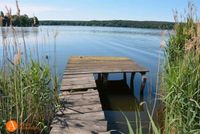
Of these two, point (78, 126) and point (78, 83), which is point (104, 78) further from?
point (78, 126)

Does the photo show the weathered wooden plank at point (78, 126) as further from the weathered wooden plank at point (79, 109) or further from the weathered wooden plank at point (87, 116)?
the weathered wooden plank at point (79, 109)

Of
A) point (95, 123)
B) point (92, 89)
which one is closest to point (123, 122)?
point (92, 89)

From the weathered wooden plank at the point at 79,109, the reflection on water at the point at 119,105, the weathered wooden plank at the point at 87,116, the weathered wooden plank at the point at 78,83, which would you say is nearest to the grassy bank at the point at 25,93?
the weathered wooden plank at the point at 79,109

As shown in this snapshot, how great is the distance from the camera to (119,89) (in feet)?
37.0

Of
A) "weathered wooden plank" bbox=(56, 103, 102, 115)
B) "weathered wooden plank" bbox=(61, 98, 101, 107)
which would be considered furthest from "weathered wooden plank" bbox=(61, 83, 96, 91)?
"weathered wooden plank" bbox=(56, 103, 102, 115)

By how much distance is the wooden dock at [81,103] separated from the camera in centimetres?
443

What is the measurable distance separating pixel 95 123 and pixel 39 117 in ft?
2.72

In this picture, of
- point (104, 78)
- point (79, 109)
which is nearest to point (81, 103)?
point (79, 109)

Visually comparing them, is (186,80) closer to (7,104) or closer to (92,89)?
(7,104)

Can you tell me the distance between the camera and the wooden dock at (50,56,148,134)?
14.5 feet

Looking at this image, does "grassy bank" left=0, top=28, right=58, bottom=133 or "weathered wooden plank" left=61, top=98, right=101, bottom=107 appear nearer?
"grassy bank" left=0, top=28, right=58, bottom=133

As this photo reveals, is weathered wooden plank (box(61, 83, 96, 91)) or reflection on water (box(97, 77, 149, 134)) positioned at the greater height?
weathered wooden plank (box(61, 83, 96, 91))

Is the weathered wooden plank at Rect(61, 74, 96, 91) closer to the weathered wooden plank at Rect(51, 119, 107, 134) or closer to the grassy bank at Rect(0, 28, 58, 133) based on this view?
the grassy bank at Rect(0, 28, 58, 133)

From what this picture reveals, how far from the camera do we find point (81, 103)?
5727mm
